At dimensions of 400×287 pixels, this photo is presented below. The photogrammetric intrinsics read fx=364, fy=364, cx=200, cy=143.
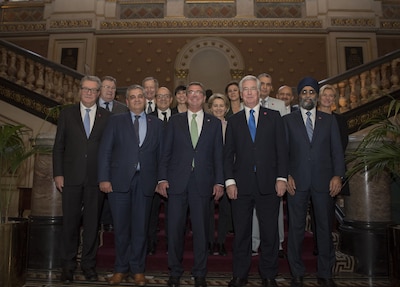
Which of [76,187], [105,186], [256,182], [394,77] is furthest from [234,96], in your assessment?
[394,77]

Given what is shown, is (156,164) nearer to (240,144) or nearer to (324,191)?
(240,144)

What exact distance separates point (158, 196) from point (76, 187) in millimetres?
809

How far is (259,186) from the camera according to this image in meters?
2.85

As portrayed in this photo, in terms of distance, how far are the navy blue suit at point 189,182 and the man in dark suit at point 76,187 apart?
655mm

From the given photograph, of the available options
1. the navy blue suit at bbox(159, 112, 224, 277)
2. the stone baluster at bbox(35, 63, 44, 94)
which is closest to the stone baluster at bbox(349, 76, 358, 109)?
the navy blue suit at bbox(159, 112, 224, 277)

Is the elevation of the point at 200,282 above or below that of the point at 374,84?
below

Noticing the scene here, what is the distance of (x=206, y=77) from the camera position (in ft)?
31.6

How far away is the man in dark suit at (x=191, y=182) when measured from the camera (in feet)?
9.48

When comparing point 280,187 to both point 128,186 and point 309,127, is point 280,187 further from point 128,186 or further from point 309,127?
point 128,186

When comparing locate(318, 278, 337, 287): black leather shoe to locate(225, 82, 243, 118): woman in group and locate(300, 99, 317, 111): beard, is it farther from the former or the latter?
locate(225, 82, 243, 118): woman in group

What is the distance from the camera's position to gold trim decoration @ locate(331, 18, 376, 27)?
942cm

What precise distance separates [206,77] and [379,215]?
6793mm

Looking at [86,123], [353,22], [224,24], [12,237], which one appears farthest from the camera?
[224,24]

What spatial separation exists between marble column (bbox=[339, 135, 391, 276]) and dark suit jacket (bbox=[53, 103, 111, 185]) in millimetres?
2465
